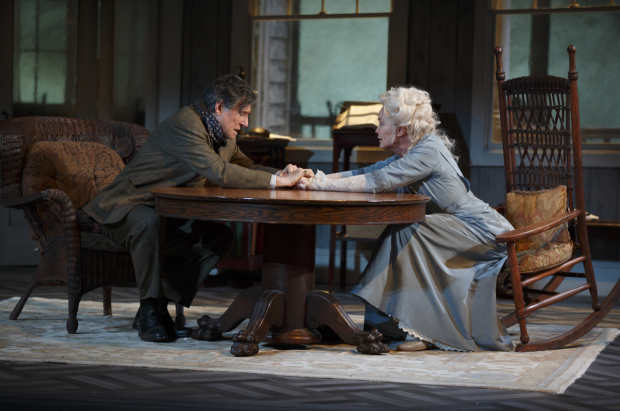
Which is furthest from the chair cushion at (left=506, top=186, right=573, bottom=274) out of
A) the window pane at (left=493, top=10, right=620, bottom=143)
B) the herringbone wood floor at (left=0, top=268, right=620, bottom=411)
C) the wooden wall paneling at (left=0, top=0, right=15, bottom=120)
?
the wooden wall paneling at (left=0, top=0, right=15, bottom=120)

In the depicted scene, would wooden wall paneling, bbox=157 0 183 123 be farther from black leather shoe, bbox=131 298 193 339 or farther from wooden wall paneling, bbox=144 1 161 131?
black leather shoe, bbox=131 298 193 339

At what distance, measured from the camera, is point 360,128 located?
517 cm

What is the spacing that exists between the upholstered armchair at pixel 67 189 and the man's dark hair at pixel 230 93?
0.84 meters

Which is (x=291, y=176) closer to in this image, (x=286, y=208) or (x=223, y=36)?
(x=286, y=208)

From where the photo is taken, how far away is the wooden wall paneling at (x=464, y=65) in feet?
18.0

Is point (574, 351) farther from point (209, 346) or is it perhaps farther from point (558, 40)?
point (558, 40)

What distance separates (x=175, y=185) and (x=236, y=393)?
1.25 m

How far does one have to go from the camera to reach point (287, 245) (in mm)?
3186

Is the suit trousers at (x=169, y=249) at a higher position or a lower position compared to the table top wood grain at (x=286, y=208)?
lower

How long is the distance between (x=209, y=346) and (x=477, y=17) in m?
3.37

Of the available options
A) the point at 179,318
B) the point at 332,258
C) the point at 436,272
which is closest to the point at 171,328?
the point at 179,318

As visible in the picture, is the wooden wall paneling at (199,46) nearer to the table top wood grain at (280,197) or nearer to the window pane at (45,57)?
the window pane at (45,57)

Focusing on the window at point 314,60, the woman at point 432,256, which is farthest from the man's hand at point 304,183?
the window at point 314,60

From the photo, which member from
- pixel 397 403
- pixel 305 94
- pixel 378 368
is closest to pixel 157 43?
pixel 305 94
